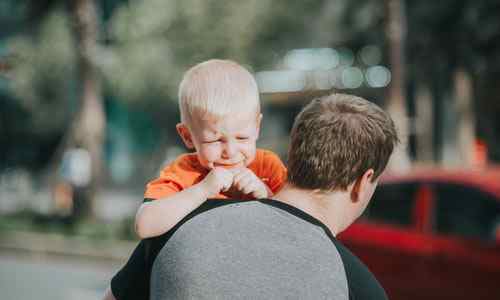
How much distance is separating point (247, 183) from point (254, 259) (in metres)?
0.29

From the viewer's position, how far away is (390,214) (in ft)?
20.0

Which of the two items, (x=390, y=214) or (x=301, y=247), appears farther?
(x=390, y=214)

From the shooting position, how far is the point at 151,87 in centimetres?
2409

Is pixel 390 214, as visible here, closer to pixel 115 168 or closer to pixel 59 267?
pixel 59 267

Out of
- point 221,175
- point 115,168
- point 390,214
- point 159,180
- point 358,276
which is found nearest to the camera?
point 358,276

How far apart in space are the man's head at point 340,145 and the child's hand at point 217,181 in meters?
0.16

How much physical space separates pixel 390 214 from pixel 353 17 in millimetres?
15888

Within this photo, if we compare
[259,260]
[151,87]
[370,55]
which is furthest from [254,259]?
[370,55]

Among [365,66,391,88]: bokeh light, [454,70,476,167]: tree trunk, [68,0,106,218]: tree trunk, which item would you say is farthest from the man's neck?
[365,66,391,88]: bokeh light

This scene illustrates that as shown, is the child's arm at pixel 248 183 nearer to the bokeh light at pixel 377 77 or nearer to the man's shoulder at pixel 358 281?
the man's shoulder at pixel 358 281

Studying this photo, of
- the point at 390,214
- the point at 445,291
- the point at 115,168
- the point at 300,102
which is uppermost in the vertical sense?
the point at 390,214

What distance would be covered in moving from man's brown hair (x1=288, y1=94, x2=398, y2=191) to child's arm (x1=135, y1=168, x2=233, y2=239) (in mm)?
173

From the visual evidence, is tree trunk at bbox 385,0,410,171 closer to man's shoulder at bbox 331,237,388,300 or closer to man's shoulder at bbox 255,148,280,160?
man's shoulder at bbox 255,148,280,160

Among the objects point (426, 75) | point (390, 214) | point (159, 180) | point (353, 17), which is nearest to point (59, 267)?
point (390, 214)
